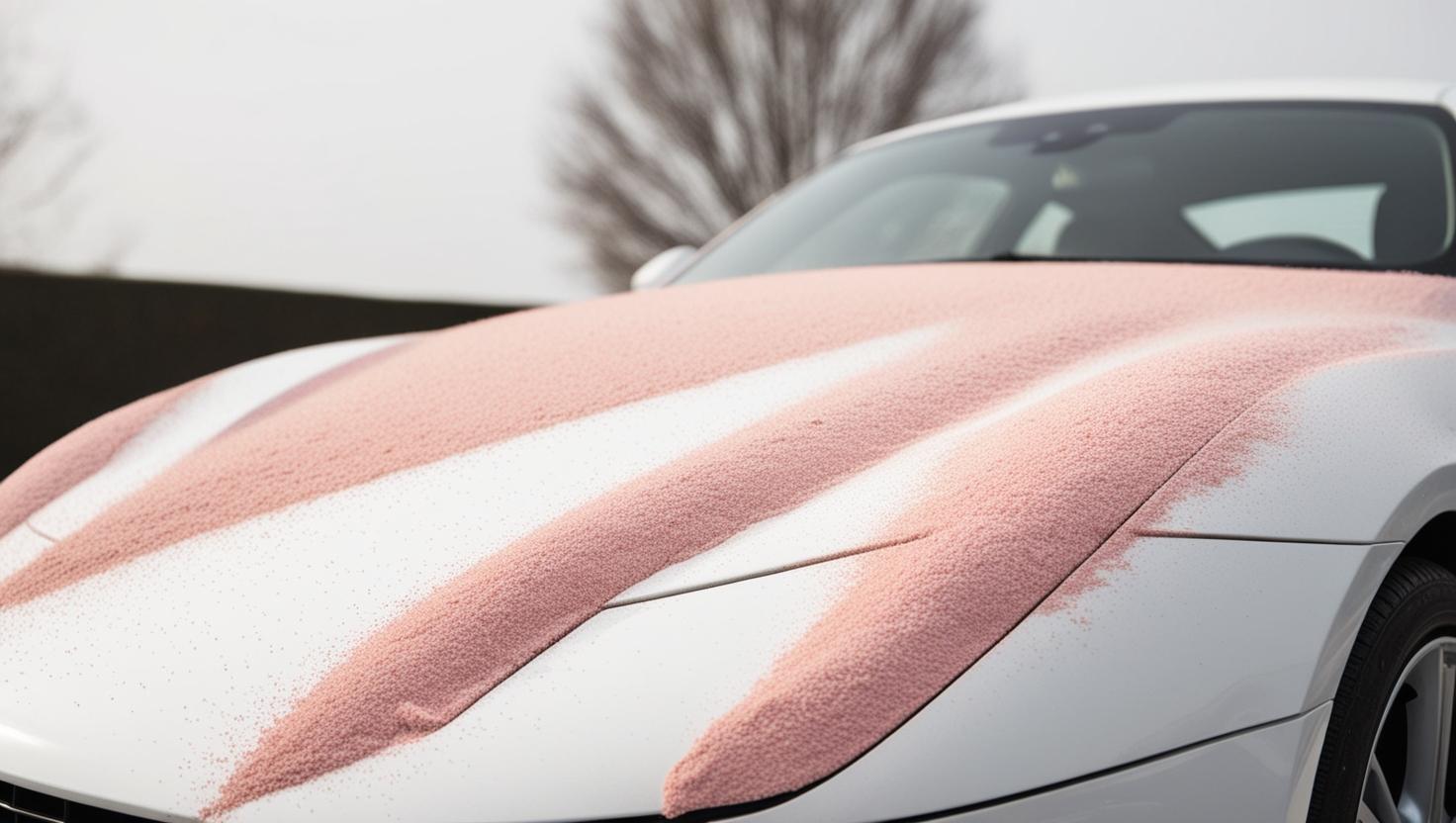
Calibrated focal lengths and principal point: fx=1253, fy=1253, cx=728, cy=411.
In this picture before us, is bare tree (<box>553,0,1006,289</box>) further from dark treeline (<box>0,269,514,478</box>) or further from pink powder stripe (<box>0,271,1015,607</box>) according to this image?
pink powder stripe (<box>0,271,1015,607</box>)

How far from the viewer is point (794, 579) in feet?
4.00

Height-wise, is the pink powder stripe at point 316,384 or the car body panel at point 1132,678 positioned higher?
the pink powder stripe at point 316,384

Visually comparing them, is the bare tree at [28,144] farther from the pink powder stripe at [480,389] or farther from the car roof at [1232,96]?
the pink powder stripe at [480,389]

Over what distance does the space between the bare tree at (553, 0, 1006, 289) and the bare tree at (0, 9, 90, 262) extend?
7.86m

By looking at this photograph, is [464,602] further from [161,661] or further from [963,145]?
[963,145]

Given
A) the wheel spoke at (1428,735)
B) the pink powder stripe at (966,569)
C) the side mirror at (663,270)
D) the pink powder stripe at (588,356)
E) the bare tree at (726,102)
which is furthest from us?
the bare tree at (726,102)

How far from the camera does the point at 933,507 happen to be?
50.8 inches

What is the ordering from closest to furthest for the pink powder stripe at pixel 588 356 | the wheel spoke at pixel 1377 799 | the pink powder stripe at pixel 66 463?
1. the wheel spoke at pixel 1377 799
2. the pink powder stripe at pixel 588 356
3. the pink powder stripe at pixel 66 463

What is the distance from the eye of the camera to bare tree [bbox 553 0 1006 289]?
21578mm

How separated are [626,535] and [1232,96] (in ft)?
7.07

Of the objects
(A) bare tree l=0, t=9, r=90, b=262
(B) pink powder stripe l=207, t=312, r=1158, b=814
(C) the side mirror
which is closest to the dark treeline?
(C) the side mirror

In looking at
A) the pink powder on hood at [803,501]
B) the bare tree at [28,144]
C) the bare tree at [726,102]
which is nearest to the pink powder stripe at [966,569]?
the pink powder on hood at [803,501]

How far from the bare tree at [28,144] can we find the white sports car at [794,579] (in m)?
18.5

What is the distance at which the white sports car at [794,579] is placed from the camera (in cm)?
108
